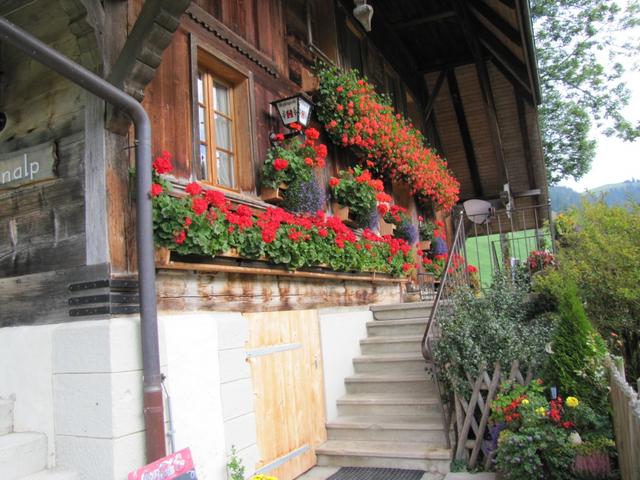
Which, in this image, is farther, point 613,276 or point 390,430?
point 613,276

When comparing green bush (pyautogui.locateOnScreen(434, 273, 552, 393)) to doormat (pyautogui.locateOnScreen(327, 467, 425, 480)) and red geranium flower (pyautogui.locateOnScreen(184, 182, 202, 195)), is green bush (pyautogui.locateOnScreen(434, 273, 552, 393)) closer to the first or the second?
doormat (pyautogui.locateOnScreen(327, 467, 425, 480))

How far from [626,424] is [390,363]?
→ 3168 millimetres

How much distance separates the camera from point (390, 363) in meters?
6.14

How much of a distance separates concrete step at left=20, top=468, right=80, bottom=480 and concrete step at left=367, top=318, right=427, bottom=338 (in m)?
4.22

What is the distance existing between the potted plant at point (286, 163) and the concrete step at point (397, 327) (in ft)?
7.52

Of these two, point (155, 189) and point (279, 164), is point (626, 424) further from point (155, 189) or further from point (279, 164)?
point (279, 164)

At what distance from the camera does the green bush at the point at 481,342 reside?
4820mm

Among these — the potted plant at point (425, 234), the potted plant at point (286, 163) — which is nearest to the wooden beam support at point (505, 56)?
the potted plant at point (425, 234)

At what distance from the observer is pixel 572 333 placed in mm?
4473

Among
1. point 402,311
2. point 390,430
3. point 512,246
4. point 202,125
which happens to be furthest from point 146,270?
point 512,246

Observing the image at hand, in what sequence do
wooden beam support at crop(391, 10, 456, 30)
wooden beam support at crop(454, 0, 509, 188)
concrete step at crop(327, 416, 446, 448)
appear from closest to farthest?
concrete step at crop(327, 416, 446, 448)
wooden beam support at crop(454, 0, 509, 188)
wooden beam support at crop(391, 10, 456, 30)

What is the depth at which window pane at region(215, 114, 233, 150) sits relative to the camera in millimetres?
5027

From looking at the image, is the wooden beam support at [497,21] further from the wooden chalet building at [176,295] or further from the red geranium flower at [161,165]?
the red geranium flower at [161,165]

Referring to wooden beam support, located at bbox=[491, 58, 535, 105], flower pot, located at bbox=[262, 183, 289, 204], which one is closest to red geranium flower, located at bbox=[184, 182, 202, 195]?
A: flower pot, located at bbox=[262, 183, 289, 204]
